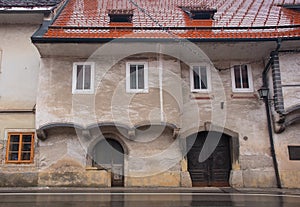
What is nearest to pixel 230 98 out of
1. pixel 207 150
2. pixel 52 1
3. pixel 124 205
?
pixel 207 150

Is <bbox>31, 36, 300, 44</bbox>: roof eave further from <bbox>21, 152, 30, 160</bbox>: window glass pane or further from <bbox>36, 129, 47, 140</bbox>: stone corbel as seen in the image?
<bbox>21, 152, 30, 160</bbox>: window glass pane

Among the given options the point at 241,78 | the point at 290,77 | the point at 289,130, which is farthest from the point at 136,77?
the point at 289,130

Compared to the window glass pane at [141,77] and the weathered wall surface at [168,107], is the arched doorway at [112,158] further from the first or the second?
the window glass pane at [141,77]

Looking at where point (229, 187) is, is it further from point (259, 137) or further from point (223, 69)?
point (223, 69)

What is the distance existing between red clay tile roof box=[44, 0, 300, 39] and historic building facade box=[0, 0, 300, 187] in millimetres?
95

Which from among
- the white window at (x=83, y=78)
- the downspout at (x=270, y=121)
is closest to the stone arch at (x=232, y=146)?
the downspout at (x=270, y=121)

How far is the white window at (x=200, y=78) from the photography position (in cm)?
1409

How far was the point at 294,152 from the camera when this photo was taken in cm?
1323

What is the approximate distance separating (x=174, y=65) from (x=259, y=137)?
4.62 metres

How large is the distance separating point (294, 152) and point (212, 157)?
10.7 ft

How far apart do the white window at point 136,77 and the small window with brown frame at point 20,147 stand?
4624 millimetres

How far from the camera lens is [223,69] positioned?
14.2 meters

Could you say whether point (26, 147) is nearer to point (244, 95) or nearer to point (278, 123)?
point (244, 95)

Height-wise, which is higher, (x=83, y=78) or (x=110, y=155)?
(x=83, y=78)
